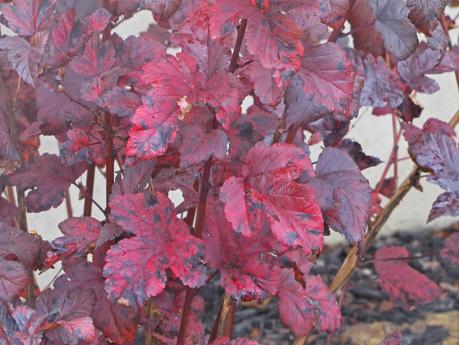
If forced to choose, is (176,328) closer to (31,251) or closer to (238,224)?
(31,251)

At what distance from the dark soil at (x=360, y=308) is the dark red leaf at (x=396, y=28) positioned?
119 cm

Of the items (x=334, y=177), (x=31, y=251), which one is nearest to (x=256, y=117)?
(x=334, y=177)

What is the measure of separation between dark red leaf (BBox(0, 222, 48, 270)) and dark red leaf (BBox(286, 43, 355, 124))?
49 centimetres

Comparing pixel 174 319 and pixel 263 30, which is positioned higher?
pixel 263 30

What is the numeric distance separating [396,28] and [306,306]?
484mm

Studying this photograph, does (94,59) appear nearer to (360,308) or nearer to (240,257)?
(240,257)

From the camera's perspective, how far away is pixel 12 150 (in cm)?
129

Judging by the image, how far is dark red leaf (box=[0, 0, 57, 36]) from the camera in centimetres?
124

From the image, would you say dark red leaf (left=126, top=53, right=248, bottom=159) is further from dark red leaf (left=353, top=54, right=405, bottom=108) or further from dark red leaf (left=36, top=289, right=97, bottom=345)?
dark red leaf (left=353, top=54, right=405, bottom=108)

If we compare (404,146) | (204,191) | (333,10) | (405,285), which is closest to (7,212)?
(204,191)

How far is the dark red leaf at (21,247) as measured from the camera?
3.85 ft

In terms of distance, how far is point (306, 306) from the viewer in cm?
132

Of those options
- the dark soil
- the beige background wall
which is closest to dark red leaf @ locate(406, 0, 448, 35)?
the dark soil

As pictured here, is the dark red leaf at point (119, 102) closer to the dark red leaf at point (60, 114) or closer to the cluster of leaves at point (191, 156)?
the cluster of leaves at point (191, 156)
